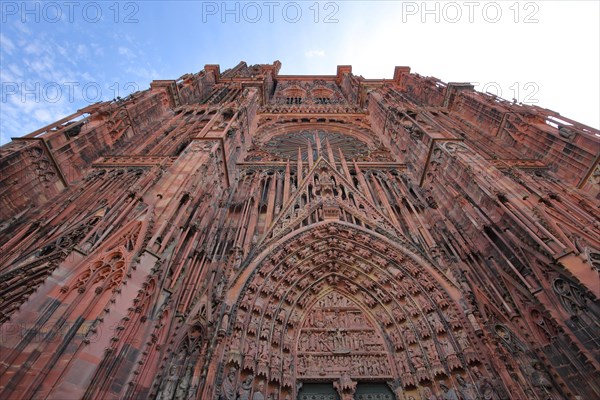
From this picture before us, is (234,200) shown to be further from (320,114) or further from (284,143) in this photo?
(320,114)

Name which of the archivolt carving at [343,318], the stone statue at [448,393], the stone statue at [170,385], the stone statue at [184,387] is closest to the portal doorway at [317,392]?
the archivolt carving at [343,318]

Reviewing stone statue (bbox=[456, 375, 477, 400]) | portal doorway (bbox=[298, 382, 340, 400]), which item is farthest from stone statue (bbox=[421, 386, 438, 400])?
portal doorway (bbox=[298, 382, 340, 400])

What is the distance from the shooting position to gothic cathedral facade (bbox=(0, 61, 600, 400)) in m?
4.71

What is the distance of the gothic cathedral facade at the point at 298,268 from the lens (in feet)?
15.5

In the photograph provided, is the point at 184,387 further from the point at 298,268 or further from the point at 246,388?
the point at 298,268

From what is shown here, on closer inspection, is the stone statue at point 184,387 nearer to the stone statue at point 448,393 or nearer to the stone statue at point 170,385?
the stone statue at point 170,385

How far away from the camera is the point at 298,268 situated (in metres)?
7.96

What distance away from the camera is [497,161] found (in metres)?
10.5

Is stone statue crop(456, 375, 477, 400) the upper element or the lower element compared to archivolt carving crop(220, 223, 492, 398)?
lower

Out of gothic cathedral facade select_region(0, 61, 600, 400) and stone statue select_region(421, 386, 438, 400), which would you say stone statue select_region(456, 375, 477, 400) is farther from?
stone statue select_region(421, 386, 438, 400)

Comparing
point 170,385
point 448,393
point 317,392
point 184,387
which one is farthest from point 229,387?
point 448,393

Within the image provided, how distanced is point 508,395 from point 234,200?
7.96m

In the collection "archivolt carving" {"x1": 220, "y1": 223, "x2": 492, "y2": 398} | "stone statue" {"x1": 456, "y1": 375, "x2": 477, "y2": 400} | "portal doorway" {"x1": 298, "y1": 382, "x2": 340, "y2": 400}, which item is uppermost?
"archivolt carving" {"x1": 220, "y1": 223, "x2": 492, "y2": 398}

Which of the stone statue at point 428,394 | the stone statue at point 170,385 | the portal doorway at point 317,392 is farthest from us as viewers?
the portal doorway at point 317,392
